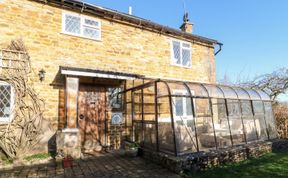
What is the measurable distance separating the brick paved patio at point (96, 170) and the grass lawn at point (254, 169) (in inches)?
43.6

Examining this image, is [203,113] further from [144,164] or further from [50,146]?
Result: [50,146]

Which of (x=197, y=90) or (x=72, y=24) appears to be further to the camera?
(x=72, y=24)

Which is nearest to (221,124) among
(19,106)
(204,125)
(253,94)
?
(204,125)

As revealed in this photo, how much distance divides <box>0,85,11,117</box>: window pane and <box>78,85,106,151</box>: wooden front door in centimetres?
241

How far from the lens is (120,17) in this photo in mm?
9914

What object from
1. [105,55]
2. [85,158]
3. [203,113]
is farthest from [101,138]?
[203,113]

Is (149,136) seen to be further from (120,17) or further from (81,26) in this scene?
(120,17)

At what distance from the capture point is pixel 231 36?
52.9 feet

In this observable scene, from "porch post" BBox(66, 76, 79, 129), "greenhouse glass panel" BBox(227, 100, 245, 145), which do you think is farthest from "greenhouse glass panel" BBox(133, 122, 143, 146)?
"greenhouse glass panel" BBox(227, 100, 245, 145)

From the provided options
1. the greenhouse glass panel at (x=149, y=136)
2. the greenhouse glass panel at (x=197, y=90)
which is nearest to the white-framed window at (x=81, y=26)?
the greenhouse glass panel at (x=149, y=136)

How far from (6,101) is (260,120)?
10.1 metres

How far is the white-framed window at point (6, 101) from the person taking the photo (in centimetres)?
698

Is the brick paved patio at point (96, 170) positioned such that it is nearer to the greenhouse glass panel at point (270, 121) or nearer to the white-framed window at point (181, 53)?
the greenhouse glass panel at point (270, 121)

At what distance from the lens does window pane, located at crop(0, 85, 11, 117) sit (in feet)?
23.0
